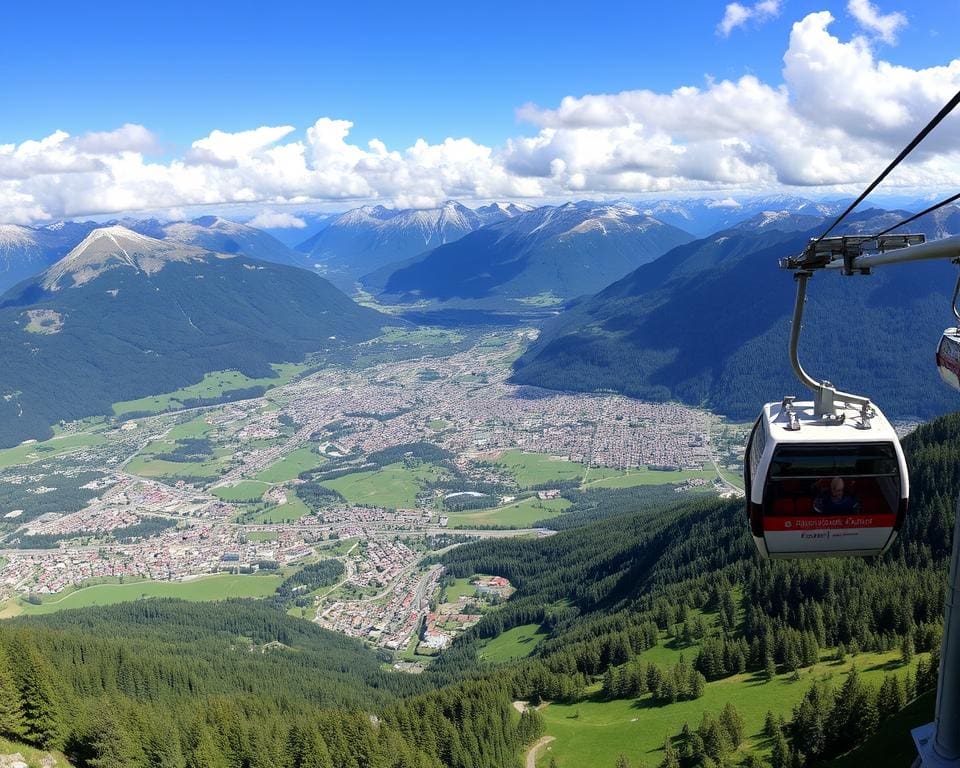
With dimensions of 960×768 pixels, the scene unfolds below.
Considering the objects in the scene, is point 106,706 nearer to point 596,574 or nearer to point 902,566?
point 902,566

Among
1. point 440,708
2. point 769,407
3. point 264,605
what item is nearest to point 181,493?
point 264,605

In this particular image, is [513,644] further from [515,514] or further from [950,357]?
[950,357]

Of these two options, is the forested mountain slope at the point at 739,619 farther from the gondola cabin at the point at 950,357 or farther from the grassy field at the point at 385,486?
the grassy field at the point at 385,486

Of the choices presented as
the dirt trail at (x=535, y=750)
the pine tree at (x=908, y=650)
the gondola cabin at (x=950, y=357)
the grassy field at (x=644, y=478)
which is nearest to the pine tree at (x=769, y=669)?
the pine tree at (x=908, y=650)

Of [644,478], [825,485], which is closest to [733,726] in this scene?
[825,485]

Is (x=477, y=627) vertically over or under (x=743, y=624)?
under
